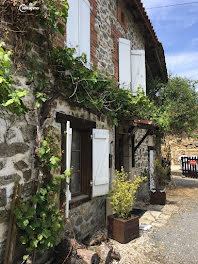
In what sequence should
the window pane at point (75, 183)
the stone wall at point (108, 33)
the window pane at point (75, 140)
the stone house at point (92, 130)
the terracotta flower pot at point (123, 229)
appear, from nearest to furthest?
the stone house at point (92, 130) < the terracotta flower pot at point (123, 229) < the window pane at point (75, 183) < the window pane at point (75, 140) < the stone wall at point (108, 33)

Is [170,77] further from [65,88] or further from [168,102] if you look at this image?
[65,88]

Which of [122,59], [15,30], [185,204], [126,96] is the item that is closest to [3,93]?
[15,30]

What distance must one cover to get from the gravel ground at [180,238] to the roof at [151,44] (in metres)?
5.81

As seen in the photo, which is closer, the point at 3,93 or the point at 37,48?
the point at 3,93

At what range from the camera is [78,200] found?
3795mm

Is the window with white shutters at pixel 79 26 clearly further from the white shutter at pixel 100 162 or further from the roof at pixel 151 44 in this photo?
the roof at pixel 151 44

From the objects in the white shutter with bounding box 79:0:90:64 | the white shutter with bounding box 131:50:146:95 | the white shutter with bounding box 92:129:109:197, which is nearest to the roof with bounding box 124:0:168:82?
the white shutter with bounding box 131:50:146:95

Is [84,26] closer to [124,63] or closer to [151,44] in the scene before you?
[124,63]

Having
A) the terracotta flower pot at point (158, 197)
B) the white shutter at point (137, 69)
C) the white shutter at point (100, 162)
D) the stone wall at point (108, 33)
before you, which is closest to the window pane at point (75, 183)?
the white shutter at point (100, 162)

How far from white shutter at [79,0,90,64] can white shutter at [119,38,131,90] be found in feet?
5.67

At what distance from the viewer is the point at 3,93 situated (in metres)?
2.02

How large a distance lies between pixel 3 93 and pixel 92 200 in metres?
3.00

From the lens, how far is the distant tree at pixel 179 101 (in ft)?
30.8

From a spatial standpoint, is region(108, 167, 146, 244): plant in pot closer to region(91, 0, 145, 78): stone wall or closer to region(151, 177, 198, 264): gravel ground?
region(151, 177, 198, 264): gravel ground
